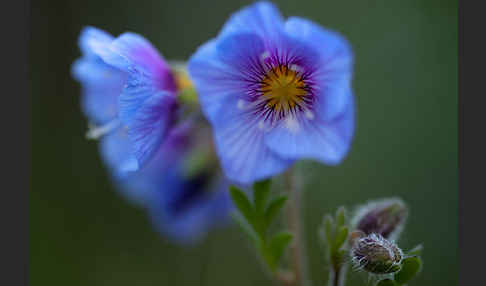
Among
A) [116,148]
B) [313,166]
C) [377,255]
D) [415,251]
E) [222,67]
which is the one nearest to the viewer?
[377,255]

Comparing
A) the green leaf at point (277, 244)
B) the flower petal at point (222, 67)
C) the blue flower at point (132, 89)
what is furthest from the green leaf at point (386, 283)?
the blue flower at point (132, 89)

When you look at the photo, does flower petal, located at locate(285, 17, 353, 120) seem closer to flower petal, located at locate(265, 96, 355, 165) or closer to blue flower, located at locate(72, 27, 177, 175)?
flower petal, located at locate(265, 96, 355, 165)

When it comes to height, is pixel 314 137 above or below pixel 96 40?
below

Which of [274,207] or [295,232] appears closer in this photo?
[274,207]

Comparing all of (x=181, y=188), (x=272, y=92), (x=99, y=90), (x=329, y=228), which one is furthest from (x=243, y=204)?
(x=99, y=90)

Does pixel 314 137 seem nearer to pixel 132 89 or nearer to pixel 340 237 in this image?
pixel 340 237

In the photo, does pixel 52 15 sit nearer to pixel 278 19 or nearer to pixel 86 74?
pixel 86 74

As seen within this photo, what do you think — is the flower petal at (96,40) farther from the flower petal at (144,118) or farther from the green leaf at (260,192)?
the green leaf at (260,192)
